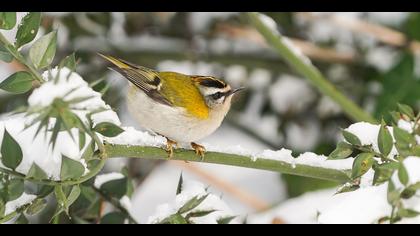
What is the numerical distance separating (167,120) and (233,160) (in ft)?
1.76

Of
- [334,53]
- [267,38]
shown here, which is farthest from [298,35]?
[267,38]

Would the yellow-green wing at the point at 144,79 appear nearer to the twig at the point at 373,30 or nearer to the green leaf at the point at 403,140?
the green leaf at the point at 403,140

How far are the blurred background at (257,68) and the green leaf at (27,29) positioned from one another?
1447 millimetres

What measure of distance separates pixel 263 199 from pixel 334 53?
0.59 meters

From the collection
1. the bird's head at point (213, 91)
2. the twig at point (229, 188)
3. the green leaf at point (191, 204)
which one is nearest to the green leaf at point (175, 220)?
the green leaf at point (191, 204)

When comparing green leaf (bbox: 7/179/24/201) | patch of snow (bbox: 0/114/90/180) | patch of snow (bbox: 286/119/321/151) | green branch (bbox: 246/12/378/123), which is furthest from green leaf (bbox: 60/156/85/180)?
patch of snow (bbox: 286/119/321/151)

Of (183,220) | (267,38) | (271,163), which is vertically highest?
(267,38)

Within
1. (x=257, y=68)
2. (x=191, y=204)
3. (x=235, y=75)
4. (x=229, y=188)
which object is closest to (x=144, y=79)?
(x=191, y=204)

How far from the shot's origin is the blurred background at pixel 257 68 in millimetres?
2566

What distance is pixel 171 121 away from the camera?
1.65 m

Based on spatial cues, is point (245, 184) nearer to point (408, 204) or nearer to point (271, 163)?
point (271, 163)

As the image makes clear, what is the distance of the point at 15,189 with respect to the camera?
1.06 m

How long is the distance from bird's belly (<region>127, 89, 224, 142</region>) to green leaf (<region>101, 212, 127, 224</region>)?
236mm

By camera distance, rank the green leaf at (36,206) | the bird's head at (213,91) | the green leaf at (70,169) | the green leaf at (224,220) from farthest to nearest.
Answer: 1. the bird's head at (213,91)
2. the green leaf at (224,220)
3. the green leaf at (36,206)
4. the green leaf at (70,169)
